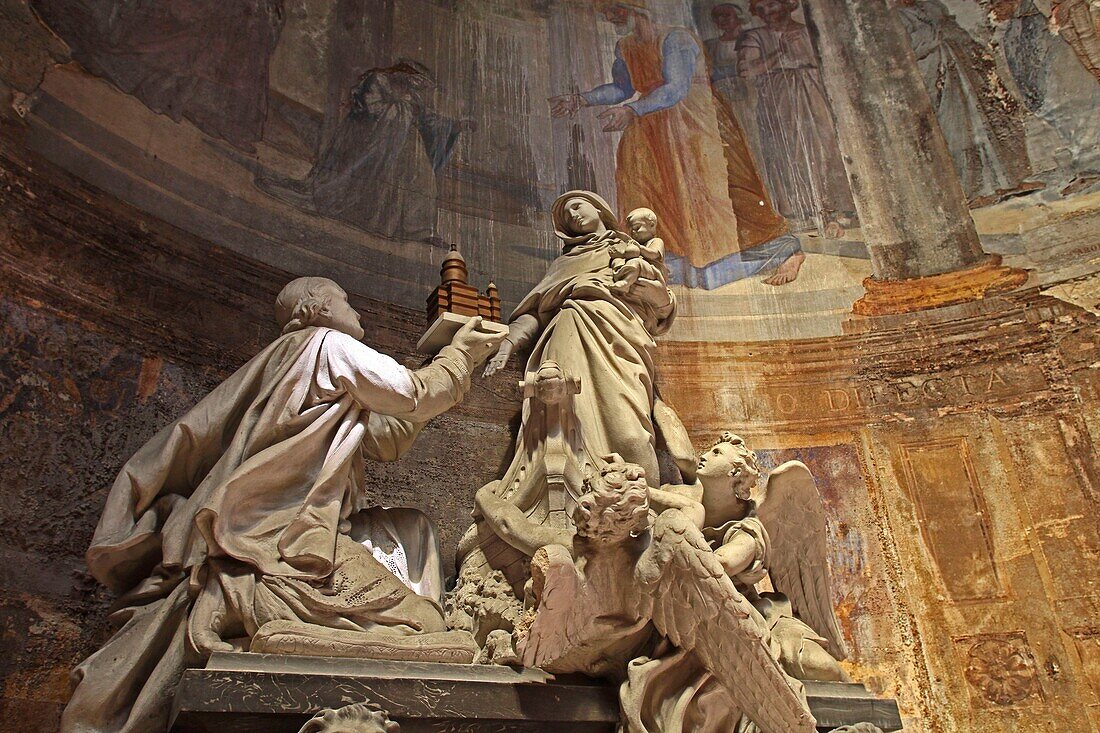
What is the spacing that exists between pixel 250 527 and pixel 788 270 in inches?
217

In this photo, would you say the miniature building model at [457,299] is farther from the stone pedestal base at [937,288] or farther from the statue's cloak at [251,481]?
the stone pedestal base at [937,288]

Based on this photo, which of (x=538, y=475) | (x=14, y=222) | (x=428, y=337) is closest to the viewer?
(x=538, y=475)

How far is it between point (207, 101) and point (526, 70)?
9.65 ft

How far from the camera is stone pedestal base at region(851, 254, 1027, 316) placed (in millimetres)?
6930

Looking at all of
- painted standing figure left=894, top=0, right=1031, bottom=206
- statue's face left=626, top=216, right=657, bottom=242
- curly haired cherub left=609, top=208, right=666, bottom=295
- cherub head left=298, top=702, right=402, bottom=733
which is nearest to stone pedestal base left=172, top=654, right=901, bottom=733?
cherub head left=298, top=702, right=402, bottom=733

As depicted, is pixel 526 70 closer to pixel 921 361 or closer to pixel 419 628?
pixel 921 361

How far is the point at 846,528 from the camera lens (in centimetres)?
630

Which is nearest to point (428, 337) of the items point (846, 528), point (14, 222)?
point (14, 222)

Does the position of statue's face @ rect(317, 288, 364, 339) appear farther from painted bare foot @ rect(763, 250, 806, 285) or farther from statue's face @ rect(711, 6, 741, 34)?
statue's face @ rect(711, 6, 741, 34)

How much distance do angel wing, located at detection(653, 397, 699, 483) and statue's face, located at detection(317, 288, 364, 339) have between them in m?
1.38

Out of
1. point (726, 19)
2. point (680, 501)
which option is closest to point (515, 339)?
point (680, 501)

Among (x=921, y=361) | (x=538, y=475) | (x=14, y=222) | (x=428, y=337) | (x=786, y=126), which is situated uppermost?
(x=786, y=126)

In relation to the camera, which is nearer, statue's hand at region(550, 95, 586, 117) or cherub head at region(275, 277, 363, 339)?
cherub head at region(275, 277, 363, 339)

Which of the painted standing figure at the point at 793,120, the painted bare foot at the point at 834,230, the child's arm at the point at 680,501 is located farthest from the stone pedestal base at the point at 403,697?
the painted standing figure at the point at 793,120
